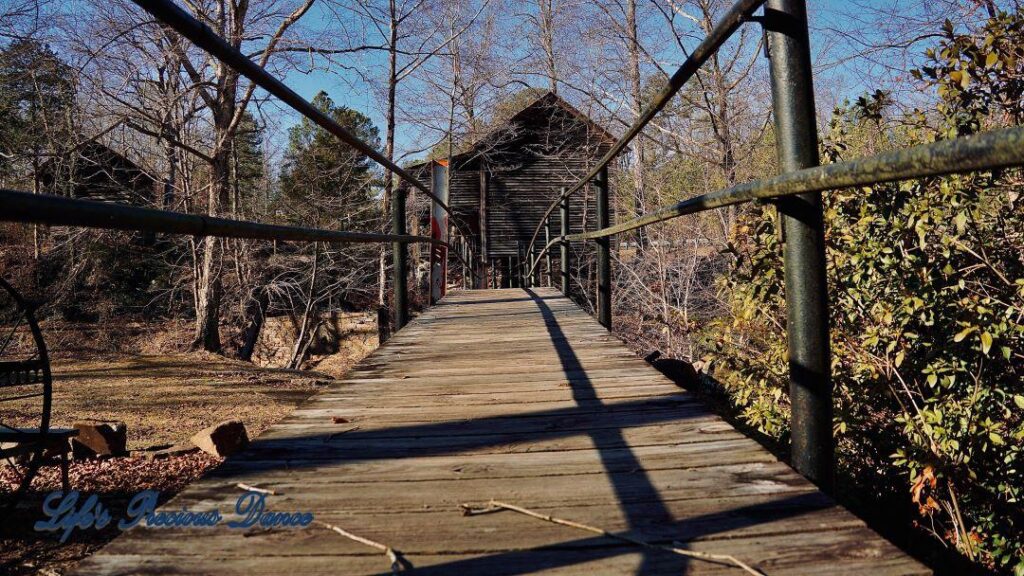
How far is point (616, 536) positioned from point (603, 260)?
3.23 meters

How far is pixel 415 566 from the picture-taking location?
0.99m

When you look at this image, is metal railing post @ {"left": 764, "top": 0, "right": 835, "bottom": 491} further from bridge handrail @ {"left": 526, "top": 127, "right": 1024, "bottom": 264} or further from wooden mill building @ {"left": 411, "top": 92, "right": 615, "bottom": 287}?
wooden mill building @ {"left": 411, "top": 92, "right": 615, "bottom": 287}

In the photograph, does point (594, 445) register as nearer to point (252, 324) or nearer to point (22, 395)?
point (22, 395)

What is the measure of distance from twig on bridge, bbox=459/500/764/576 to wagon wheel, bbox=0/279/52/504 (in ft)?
6.66

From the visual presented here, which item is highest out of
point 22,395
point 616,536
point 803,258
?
point 803,258

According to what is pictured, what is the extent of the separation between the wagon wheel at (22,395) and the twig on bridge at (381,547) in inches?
72.9

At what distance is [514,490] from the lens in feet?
4.22

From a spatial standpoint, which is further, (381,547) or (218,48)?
(218,48)

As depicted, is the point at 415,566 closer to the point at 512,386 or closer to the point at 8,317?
the point at 512,386

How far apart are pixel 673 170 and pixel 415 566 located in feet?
52.6

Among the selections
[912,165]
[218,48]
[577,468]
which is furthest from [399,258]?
[912,165]

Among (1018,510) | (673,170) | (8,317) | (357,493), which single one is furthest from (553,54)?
(357,493)

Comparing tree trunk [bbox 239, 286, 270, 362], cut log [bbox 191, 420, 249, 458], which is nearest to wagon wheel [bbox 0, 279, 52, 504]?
cut log [bbox 191, 420, 249, 458]

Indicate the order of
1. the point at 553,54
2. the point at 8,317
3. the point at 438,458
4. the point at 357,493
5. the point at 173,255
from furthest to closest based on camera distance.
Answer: the point at 173,255 < the point at 553,54 < the point at 8,317 < the point at 438,458 < the point at 357,493
